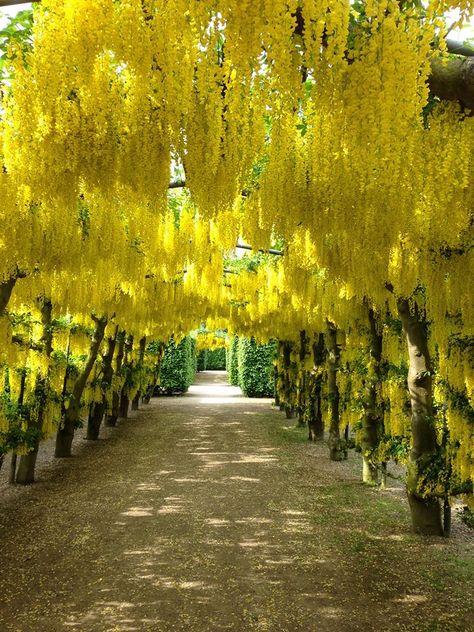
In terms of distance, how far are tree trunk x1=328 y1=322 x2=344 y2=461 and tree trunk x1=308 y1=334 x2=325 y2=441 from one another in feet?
6.38

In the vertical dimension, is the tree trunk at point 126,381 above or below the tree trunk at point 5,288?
below

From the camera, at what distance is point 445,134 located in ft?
10.3

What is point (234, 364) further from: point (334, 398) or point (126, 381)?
point (334, 398)

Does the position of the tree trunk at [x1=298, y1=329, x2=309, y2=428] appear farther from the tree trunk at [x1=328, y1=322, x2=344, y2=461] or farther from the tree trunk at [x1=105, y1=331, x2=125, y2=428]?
the tree trunk at [x1=105, y1=331, x2=125, y2=428]

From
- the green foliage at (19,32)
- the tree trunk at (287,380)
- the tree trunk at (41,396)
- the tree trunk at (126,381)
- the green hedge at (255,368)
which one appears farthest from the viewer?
the green hedge at (255,368)

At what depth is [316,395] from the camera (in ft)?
41.9

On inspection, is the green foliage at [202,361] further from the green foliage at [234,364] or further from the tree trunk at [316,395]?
the tree trunk at [316,395]

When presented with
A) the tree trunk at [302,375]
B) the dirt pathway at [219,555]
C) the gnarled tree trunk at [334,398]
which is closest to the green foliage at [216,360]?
the tree trunk at [302,375]

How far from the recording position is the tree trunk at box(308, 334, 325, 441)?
1277 cm

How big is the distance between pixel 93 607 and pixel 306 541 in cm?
245

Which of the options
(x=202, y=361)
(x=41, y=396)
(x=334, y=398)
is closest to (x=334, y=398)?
(x=334, y=398)

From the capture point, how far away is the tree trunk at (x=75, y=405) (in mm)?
10266

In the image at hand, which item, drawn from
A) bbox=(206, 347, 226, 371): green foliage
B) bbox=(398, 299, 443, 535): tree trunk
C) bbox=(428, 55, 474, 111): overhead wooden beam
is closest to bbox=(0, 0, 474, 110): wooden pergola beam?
bbox=(428, 55, 474, 111): overhead wooden beam

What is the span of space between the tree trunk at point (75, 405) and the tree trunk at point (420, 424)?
6420 mm
